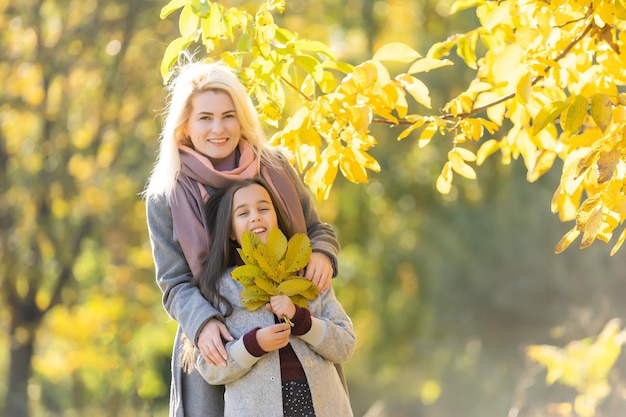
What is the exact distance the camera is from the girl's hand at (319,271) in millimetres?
2637

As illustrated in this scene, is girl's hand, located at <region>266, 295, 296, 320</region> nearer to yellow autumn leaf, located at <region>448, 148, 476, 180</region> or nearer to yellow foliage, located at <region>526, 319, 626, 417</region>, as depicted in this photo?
yellow autumn leaf, located at <region>448, 148, 476, 180</region>

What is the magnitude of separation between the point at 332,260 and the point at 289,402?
0.42 metres

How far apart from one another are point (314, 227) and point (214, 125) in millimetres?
394

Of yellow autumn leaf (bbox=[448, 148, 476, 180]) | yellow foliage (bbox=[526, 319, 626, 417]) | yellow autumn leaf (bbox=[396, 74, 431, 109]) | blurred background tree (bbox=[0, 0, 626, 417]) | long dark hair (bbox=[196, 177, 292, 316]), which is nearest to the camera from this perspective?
long dark hair (bbox=[196, 177, 292, 316])

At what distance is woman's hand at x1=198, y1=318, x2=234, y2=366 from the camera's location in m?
2.47

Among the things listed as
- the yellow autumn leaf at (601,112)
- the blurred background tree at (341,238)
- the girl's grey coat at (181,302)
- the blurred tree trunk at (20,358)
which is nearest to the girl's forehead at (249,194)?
the girl's grey coat at (181,302)

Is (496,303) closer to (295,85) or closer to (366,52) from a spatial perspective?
(366,52)

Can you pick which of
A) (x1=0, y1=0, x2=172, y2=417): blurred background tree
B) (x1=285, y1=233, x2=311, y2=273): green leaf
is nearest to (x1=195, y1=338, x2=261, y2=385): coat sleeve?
(x1=285, y1=233, x2=311, y2=273): green leaf

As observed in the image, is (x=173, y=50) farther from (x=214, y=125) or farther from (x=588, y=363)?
(x=588, y=363)

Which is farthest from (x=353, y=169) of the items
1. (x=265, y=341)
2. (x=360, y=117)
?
(x=265, y=341)

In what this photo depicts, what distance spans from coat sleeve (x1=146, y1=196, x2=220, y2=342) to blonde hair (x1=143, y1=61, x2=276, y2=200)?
5 centimetres

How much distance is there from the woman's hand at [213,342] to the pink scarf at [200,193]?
15 cm

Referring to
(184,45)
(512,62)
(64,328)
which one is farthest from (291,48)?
(64,328)

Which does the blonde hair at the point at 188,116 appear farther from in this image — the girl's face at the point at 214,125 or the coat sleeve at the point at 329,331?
the coat sleeve at the point at 329,331
